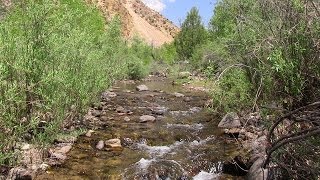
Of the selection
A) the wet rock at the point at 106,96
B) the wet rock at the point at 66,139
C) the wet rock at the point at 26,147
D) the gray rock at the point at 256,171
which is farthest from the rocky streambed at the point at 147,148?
the wet rock at the point at 106,96

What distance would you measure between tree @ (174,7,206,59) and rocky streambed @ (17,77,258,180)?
50665 millimetres

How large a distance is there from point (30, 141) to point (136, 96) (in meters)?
18.6

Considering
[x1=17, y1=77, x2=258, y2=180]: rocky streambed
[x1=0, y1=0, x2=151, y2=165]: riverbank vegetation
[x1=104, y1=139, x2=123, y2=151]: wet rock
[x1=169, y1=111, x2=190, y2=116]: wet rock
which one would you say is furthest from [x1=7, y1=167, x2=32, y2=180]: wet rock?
[x1=169, y1=111, x2=190, y2=116]: wet rock

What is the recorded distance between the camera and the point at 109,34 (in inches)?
1198

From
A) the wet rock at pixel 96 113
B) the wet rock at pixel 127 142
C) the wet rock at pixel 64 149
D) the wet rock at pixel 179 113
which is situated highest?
the wet rock at pixel 96 113

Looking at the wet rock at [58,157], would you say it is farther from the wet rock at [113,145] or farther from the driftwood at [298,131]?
the driftwood at [298,131]

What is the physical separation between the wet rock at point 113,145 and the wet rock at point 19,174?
4530 millimetres

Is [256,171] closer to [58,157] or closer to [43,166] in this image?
[43,166]

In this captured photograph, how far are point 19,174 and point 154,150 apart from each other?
6.02 meters

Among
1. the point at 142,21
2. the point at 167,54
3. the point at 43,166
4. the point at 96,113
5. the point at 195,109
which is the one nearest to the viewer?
the point at 43,166

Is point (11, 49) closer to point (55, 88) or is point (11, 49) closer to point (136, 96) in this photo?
point (55, 88)

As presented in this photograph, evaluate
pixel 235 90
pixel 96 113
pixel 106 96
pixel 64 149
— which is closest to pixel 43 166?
pixel 64 149

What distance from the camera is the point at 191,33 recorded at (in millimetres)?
73438

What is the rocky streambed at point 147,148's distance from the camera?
41.0 ft
